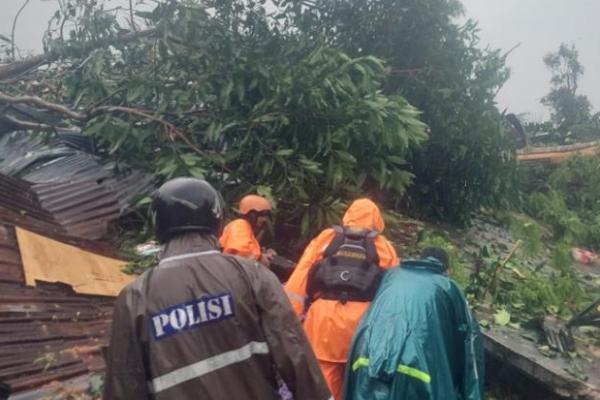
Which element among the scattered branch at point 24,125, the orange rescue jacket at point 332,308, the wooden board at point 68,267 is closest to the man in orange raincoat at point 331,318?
the orange rescue jacket at point 332,308

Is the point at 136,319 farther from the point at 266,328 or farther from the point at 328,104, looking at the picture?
the point at 328,104

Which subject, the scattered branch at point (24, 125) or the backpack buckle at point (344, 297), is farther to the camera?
the scattered branch at point (24, 125)

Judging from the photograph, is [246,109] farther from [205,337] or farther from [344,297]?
[205,337]

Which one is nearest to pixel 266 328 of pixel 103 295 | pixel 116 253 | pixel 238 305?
pixel 238 305

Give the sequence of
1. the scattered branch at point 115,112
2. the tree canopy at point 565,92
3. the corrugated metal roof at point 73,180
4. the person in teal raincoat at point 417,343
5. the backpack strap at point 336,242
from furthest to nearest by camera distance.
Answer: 1. the tree canopy at point 565,92
2. the corrugated metal roof at point 73,180
3. the scattered branch at point 115,112
4. the backpack strap at point 336,242
5. the person in teal raincoat at point 417,343

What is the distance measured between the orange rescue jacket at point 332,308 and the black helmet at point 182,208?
1.38 m

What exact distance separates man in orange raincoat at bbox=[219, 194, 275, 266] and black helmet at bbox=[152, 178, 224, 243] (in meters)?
1.93

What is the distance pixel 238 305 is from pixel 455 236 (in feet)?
20.5

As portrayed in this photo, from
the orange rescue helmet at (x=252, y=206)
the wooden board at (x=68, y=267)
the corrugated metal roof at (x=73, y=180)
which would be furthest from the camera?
the corrugated metal roof at (x=73, y=180)

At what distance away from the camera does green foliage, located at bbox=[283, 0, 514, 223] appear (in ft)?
25.3

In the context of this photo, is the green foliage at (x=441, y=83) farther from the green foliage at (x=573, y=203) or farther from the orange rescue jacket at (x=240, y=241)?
the orange rescue jacket at (x=240, y=241)

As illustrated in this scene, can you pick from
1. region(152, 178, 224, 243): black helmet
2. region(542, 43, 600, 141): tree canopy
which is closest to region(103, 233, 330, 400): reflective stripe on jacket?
region(152, 178, 224, 243): black helmet

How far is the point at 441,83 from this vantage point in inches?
307

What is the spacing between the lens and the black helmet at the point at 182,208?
6.08 feet
